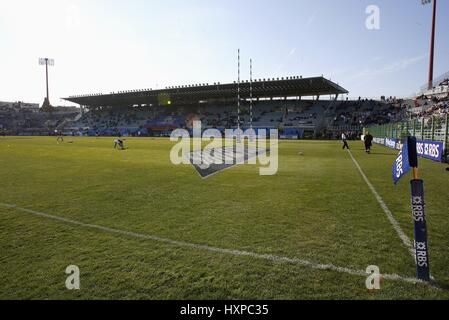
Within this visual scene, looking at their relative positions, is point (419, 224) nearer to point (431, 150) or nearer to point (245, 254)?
point (245, 254)

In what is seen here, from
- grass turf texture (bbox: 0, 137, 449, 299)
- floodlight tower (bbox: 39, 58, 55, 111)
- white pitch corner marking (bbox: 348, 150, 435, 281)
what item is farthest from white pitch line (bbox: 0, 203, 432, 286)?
floodlight tower (bbox: 39, 58, 55, 111)

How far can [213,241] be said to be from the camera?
484 centimetres

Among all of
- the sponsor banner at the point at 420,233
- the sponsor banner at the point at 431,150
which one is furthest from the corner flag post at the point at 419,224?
the sponsor banner at the point at 431,150

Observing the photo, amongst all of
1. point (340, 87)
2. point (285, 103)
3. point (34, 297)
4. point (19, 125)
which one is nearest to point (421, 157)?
point (34, 297)

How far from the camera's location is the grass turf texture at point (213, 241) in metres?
3.40

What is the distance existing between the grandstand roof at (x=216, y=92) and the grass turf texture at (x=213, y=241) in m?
56.0

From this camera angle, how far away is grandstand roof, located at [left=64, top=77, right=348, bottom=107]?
6178 cm

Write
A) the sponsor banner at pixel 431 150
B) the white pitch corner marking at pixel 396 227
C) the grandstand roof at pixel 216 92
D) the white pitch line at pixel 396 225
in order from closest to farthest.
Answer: the white pitch corner marking at pixel 396 227, the white pitch line at pixel 396 225, the sponsor banner at pixel 431 150, the grandstand roof at pixel 216 92

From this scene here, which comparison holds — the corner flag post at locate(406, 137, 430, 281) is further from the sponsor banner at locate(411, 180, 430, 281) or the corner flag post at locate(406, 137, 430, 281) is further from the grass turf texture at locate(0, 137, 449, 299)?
the grass turf texture at locate(0, 137, 449, 299)

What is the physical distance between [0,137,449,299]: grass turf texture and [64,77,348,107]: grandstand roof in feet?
184

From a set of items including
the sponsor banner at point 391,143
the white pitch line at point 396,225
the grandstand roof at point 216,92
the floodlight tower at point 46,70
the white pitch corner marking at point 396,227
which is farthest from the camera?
the floodlight tower at point 46,70

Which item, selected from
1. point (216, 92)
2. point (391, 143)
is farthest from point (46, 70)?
point (391, 143)

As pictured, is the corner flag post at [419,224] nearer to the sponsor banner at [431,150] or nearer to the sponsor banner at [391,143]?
the sponsor banner at [431,150]

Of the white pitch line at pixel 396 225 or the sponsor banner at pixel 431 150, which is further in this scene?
the sponsor banner at pixel 431 150
